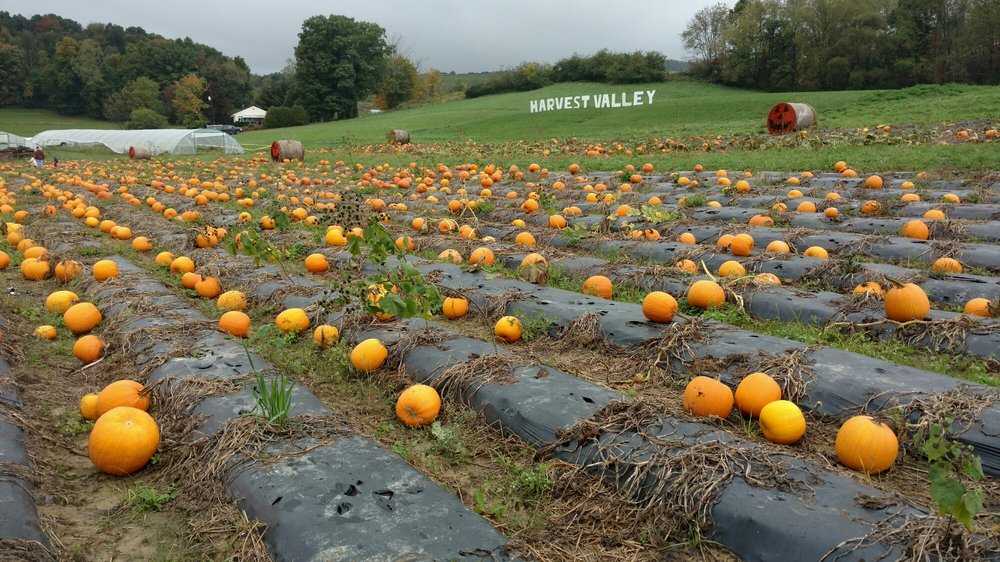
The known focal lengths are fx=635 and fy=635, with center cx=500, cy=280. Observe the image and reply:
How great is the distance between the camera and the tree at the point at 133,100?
3307 inches

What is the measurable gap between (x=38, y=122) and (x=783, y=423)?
101615mm

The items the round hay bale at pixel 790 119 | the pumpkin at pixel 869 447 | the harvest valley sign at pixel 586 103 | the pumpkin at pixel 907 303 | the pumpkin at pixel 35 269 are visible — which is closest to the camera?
the pumpkin at pixel 869 447

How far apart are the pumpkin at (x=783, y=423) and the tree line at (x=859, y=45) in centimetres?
5262

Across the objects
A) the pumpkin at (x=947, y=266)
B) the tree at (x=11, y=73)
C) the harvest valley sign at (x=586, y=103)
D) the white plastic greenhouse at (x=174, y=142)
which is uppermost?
the tree at (x=11, y=73)

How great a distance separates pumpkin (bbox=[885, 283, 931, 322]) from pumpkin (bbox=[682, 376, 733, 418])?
2238 mm

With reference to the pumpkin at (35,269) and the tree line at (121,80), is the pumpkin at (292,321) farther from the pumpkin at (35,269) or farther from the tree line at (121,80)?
the tree line at (121,80)

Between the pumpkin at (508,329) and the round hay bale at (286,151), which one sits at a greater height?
the round hay bale at (286,151)

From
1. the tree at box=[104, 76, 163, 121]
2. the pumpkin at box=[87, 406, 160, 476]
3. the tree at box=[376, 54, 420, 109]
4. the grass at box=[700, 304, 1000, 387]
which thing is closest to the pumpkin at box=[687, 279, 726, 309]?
the grass at box=[700, 304, 1000, 387]

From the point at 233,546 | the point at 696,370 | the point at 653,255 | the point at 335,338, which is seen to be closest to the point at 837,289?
the point at 653,255

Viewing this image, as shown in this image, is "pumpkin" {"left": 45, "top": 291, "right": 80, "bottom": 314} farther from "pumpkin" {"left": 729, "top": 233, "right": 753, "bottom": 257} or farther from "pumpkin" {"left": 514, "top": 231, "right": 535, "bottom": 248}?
"pumpkin" {"left": 729, "top": 233, "right": 753, "bottom": 257}

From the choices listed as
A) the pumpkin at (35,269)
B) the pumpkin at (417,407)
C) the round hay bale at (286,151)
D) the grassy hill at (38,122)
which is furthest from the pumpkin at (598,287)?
the grassy hill at (38,122)

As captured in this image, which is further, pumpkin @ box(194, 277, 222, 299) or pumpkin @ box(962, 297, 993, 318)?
pumpkin @ box(194, 277, 222, 299)

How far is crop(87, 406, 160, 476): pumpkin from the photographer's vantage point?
370 cm

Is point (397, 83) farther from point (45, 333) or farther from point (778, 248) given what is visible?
point (45, 333)
